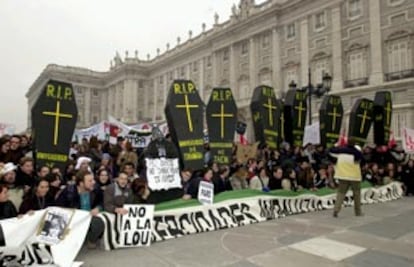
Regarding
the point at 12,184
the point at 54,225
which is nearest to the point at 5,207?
the point at 54,225

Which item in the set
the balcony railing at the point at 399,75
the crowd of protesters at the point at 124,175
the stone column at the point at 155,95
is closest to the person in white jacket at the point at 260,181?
the crowd of protesters at the point at 124,175

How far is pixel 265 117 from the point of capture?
1044 cm

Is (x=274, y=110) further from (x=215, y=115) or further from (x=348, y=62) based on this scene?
(x=348, y=62)

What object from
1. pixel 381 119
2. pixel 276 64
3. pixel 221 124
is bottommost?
pixel 221 124

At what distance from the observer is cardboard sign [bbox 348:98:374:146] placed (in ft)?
41.9

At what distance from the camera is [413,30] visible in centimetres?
2877

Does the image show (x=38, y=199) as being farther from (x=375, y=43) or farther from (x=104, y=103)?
(x=104, y=103)

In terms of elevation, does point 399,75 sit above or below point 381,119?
above

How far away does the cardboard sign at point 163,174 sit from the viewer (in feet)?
23.5

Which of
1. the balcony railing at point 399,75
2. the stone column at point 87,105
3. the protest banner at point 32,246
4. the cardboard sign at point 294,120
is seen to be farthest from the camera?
the stone column at point 87,105

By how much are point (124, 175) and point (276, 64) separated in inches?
1387

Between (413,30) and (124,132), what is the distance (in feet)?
80.3

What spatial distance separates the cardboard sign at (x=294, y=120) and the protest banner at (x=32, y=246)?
8.22m

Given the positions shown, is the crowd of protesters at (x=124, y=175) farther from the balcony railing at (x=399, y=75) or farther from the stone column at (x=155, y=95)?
the stone column at (x=155, y=95)
